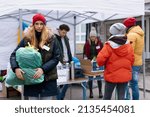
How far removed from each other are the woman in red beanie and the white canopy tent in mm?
1265

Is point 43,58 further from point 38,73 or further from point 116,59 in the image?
point 116,59

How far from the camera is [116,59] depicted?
12.6 ft

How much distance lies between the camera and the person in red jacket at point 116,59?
3.77 metres

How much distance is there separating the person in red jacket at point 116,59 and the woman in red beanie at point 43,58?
905 mm

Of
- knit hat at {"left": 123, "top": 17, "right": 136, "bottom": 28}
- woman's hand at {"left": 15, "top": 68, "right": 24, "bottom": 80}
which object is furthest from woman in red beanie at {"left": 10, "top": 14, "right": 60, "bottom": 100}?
knit hat at {"left": 123, "top": 17, "right": 136, "bottom": 28}

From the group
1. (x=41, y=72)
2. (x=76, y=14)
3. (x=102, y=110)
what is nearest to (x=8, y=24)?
(x=76, y=14)

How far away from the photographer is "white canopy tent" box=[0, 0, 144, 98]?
427 cm

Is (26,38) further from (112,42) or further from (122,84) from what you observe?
(122,84)

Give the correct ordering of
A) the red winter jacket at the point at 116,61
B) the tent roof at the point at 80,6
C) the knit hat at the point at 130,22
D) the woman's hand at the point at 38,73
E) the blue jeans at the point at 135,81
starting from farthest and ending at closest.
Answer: the blue jeans at the point at 135,81 < the knit hat at the point at 130,22 < the tent roof at the point at 80,6 < the red winter jacket at the point at 116,61 < the woman's hand at the point at 38,73

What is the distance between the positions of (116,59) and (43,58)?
1.21 m

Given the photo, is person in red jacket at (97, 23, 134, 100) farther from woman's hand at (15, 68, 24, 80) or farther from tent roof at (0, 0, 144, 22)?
woman's hand at (15, 68, 24, 80)

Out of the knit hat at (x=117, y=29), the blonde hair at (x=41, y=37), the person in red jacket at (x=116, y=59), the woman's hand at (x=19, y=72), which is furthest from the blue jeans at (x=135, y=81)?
the woman's hand at (x=19, y=72)

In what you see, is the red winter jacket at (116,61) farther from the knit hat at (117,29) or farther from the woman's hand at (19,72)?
the woman's hand at (19,72)

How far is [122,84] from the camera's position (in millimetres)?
3996
